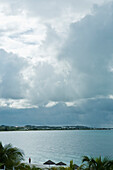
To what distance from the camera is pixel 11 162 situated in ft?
53.9

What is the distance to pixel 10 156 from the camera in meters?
16.8

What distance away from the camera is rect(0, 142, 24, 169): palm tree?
1638 centimetres

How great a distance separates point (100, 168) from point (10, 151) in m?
6.09

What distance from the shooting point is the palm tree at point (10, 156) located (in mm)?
16375

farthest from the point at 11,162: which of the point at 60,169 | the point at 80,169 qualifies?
the point at 80,169

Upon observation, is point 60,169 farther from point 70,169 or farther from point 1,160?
point 1,160

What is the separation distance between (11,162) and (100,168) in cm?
566

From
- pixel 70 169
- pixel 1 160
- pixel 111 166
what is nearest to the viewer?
pixel 111 166

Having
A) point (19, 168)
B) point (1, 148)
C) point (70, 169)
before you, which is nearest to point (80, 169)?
point (70, 169)

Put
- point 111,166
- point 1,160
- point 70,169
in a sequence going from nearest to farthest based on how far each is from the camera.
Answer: point 111,166
point 70,169
point 1,160

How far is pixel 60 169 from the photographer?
15.6 m

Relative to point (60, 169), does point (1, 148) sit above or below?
above

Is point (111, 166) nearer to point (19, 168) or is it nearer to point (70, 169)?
point (70, 169)

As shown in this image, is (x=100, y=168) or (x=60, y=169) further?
(x=60, y=169)
